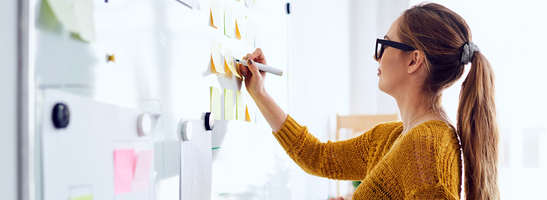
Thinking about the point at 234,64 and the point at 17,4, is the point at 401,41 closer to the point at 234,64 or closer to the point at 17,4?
the point at 234,64

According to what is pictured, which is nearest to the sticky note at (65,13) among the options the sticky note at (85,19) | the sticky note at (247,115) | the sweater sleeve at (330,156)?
the sticky note at (85,19)

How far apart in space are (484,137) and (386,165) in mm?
217

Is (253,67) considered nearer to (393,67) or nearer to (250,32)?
(250,32)

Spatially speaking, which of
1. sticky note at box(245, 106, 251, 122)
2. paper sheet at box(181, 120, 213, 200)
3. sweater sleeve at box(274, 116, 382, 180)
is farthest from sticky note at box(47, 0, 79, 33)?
sweater sleeve at box(274, 116, 382, 180)

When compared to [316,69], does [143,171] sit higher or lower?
lower


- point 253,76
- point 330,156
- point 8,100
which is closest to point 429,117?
point 330,156

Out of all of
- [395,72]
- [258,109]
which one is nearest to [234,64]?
[258,109]

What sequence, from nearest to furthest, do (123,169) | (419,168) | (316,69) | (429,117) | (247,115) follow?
1. (123,169)
2. (419,168)
3. (429,117)
4. (247,115)
5. (316,69)

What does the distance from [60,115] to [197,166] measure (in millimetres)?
335

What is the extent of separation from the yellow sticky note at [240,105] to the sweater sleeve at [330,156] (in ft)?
0.51

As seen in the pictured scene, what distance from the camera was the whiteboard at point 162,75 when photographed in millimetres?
423

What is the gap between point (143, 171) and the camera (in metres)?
0.56

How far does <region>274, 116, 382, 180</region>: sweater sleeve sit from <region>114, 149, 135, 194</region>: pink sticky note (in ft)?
1.71

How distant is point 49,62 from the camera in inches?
16.2
